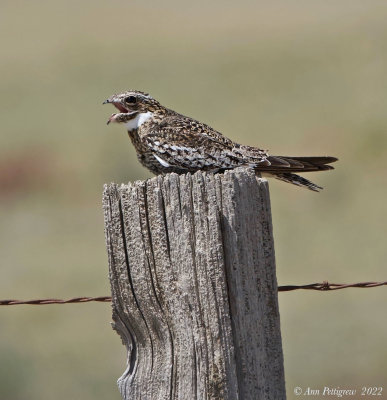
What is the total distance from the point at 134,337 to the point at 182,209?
1.94 feet

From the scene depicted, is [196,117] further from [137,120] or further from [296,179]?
[296,179]

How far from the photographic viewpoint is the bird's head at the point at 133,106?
6617 millimetres

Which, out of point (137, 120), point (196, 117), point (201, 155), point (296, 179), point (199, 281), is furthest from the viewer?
point (196, 117)

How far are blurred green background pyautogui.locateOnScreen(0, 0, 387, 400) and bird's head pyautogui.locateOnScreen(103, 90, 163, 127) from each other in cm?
412

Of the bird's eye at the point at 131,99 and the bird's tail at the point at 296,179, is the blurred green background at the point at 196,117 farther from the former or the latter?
the bird's eye at the point at 131,99

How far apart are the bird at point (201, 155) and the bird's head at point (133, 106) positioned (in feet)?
0.42

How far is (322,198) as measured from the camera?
17812 millimetres

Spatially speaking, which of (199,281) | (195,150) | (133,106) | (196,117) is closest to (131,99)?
(133,106)

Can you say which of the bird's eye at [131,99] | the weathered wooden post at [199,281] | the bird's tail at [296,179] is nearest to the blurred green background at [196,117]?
the bird's tail at [296,179]

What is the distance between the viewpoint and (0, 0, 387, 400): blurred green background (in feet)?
36.7

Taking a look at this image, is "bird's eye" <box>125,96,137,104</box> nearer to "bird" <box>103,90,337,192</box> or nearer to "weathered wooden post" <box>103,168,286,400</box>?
"bird" <box>103,90,337,192</box>

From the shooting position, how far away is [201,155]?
604 cm

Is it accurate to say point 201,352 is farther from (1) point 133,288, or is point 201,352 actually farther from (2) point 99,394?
(2) point 99,394

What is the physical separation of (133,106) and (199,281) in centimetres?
293
